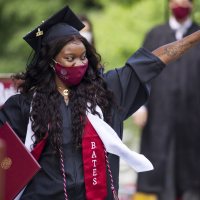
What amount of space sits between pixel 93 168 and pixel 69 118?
1.03 feet

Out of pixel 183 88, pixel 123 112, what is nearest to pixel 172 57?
pixel 123 112

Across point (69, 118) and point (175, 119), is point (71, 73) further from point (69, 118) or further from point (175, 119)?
point (175, 119)

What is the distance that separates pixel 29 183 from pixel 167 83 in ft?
10.7

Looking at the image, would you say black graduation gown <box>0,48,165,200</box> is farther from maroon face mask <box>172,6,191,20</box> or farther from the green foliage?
the green foliage

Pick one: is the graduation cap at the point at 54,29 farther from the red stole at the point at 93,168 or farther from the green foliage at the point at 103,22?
the green foliage at the point at 103,22

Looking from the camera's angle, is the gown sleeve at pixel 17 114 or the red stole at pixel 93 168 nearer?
the red stole at pixel 93 168

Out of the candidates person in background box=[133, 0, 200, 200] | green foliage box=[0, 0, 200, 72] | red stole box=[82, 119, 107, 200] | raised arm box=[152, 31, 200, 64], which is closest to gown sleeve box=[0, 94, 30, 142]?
red stole box=[82, 119, 107, 200]

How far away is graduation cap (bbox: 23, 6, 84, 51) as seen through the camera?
647 cm

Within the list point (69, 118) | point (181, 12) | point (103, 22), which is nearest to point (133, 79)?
Answer: point (69, 118)

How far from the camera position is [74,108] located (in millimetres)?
6422

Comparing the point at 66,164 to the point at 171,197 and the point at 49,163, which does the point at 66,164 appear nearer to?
the point at 49,163

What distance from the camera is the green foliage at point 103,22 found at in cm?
1268

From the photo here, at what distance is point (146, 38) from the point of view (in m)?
9.59

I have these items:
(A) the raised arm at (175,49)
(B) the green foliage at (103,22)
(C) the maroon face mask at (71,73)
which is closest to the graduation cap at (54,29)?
(C) the maroon face mask at (71,73)
